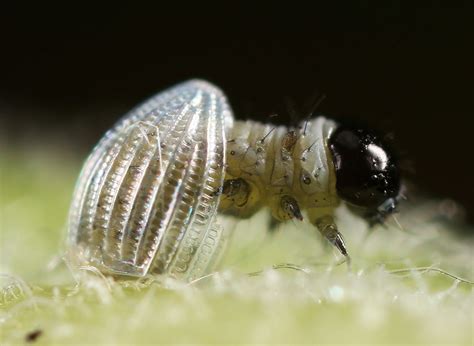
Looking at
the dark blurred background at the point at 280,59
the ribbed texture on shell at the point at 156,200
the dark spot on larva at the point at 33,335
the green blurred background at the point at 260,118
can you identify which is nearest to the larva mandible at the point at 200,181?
the ribbed texture on shell at the point at 156,200

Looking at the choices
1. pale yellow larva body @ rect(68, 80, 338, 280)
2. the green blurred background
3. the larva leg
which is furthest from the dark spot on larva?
the larva leg

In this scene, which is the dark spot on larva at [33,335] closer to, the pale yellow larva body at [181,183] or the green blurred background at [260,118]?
the green blurred background at [260,118]

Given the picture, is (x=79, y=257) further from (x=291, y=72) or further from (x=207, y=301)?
(x=291, y=72)

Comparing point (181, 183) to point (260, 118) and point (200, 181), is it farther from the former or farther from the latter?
point (260, 118)

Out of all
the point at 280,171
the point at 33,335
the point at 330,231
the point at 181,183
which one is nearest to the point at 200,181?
the point at 181,183

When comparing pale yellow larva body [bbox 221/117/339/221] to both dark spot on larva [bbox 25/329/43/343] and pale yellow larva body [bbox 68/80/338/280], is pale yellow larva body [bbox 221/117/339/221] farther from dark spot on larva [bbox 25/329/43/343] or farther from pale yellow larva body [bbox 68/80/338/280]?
dark spot on larva [bbox 25/329/43/343]

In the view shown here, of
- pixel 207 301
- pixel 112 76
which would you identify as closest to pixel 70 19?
pixel 112 76
